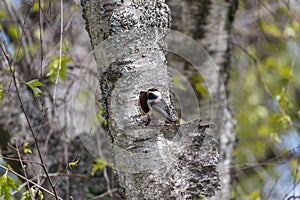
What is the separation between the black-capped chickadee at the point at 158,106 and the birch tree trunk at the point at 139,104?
0.7 inches

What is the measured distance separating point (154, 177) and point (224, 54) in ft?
4.82

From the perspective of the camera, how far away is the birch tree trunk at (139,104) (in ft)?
4.93

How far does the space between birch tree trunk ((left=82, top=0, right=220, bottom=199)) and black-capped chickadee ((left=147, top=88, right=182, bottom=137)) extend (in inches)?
0.7

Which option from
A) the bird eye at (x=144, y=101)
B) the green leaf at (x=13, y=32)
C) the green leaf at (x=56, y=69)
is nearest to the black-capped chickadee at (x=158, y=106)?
the bird eye at (x=144, y=101)

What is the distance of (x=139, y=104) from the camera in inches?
60.3

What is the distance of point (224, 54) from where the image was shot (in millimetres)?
2850

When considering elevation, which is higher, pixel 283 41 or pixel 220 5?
pixel 220 5

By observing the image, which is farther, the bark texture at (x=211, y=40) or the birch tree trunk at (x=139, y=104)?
the bark texture at (x=211, y=40)

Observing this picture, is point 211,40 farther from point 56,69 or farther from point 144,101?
point 144,101

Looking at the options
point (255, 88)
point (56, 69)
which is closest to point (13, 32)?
point (56, 69)

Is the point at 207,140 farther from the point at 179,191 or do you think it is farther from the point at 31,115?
the point at 31,115

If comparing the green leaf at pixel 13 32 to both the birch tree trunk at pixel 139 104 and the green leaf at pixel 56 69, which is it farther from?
the birch tree trunk at pixel 139 104

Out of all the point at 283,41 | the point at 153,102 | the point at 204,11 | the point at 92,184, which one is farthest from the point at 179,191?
the point at 283,41

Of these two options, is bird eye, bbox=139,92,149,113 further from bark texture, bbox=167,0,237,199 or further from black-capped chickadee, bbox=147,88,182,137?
bark texture, bbox=167,0,237,199
